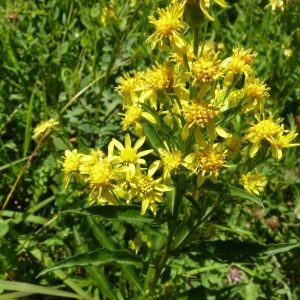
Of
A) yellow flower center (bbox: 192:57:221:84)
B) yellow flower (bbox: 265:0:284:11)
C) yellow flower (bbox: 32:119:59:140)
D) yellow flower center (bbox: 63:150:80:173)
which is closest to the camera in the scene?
yellow flower center (bbox: 192:57:221:84)

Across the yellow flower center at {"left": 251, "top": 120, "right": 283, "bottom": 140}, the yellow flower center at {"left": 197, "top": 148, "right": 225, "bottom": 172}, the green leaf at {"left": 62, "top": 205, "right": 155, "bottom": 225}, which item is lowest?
the green leaf at {"left": 62, "top": 205, "right": 155, "bottom": 225}

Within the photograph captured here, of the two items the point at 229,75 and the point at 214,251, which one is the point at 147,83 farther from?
the point at 214,251

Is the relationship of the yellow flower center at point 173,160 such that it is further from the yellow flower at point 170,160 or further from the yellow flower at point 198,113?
the yellow flower at point 198,113

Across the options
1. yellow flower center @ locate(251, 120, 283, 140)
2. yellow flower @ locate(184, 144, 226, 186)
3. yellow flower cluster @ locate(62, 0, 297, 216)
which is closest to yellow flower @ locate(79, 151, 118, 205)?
yellow flower cluster @ locate(62, 0, 297, 216)

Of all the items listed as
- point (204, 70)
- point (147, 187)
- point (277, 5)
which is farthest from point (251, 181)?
point (277, 5)

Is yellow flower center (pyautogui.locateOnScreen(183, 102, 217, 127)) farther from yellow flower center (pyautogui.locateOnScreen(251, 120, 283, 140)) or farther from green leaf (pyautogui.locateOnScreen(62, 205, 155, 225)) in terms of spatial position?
green leaf (pyautogui.locateOnScreen(62, 205, 155, 225))

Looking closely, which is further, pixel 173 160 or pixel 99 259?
pixel 99 259

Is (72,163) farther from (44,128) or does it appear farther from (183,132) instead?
(44,128)

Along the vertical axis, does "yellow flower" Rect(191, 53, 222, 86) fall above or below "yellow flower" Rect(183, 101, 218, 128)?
above
